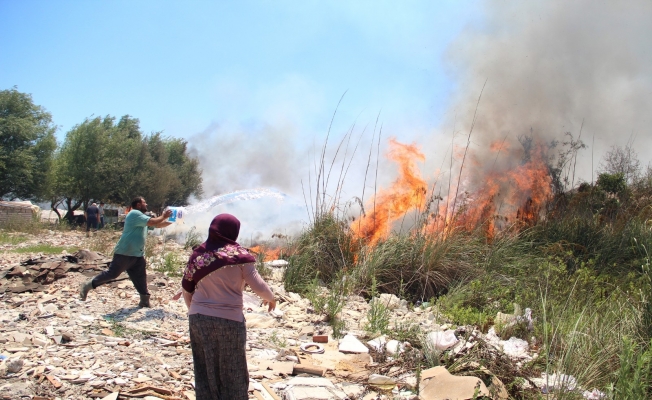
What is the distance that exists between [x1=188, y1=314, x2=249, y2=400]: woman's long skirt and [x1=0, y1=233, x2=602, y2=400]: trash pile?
64 cm

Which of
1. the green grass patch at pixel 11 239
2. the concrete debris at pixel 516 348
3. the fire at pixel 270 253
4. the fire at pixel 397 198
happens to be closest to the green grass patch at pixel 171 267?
the fire at pixel 270 253

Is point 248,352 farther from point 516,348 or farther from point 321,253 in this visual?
point 321,253

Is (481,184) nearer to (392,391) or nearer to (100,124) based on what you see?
(392,391)

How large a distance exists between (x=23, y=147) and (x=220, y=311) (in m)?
27.2

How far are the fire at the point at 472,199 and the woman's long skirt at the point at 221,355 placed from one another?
505cm

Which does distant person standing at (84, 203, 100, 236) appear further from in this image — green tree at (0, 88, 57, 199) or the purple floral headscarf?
the purple floral headscarf

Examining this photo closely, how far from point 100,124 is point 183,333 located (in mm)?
27296

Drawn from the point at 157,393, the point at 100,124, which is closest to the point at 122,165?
the point at 100,124

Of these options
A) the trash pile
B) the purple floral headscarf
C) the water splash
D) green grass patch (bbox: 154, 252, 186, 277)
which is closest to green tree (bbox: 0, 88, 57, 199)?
the water splash

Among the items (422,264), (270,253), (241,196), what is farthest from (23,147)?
(422,264)

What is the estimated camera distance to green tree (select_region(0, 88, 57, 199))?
24719 mm

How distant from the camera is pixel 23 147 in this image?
2569 centimetres

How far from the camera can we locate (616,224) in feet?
27.2

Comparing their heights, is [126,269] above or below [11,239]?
above
